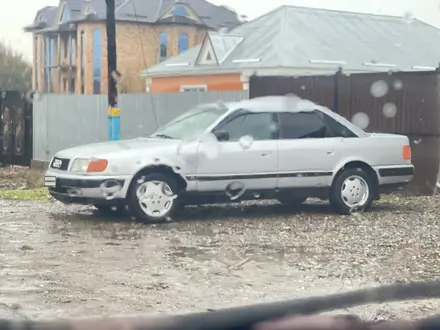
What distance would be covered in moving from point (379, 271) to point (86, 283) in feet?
7.49

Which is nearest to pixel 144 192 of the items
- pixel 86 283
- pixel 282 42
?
pixel 86 283

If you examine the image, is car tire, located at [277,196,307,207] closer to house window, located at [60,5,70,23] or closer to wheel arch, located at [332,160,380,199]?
wheel arch, located at [332,160,380,199]

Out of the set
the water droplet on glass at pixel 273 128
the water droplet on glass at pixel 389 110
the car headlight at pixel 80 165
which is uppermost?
the water droplet on glass at pixel 389 110

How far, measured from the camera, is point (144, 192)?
9.75 meters

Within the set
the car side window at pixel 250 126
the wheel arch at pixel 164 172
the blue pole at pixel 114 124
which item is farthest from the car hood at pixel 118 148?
the blue pole at pixel 114 124

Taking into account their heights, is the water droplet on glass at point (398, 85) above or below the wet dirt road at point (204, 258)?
above

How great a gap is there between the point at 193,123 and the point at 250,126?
2.22 ft

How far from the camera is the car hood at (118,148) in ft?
32.0

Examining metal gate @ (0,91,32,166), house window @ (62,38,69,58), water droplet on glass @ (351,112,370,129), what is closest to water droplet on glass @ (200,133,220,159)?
house window @ (62,38,69,58)

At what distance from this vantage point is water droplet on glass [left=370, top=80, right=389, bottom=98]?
1297 cm

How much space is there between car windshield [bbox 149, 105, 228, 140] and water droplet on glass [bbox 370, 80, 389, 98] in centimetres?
326

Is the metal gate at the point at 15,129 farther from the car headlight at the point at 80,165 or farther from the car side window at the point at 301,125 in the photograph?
the car side window at the point at 301,125

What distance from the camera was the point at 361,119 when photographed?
1346cm

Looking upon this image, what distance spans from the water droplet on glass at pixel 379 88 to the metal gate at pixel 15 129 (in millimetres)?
8966
